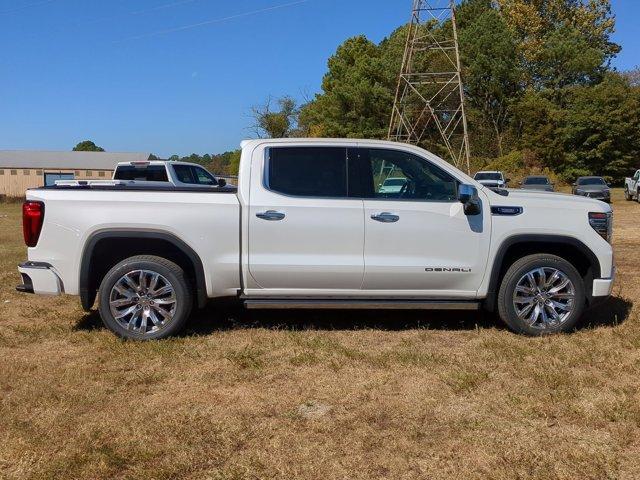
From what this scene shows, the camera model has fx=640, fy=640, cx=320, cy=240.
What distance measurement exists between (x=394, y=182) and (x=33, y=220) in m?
3.31

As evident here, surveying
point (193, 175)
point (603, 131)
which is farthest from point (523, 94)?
point (193, 175)

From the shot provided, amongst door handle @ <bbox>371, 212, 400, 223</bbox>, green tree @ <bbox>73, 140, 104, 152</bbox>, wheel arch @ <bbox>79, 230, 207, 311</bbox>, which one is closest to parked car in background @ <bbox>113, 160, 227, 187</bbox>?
wheel arch @ <bbox>79, 230, 207, 311</bbox>

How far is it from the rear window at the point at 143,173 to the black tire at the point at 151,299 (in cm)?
879

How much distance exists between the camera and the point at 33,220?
226 inches

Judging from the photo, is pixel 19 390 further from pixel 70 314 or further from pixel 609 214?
pixel 609 214

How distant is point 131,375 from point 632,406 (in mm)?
3593

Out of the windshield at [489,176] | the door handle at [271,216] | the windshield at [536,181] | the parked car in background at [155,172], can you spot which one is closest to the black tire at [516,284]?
the door handle at [271,216]

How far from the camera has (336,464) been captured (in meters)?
3.53

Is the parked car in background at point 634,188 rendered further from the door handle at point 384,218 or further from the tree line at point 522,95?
the door handle at point 384,218

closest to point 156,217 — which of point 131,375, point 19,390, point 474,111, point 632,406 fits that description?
point 131,375

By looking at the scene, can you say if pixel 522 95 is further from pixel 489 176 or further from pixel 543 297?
pixel 543 297

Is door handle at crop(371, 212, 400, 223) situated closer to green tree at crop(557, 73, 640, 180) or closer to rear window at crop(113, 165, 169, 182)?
rear window at crop(113, 165, 169, 182)

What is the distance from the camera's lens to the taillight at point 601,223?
5945mm

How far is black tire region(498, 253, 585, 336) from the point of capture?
5863 mm
